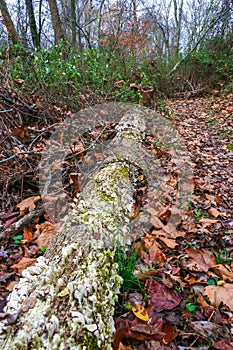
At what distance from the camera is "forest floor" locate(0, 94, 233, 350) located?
54.1 inches

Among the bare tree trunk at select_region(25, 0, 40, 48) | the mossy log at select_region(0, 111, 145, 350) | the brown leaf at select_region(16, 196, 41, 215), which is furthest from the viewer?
the bare tree trunk at select_region(25, 0, 40, 48)

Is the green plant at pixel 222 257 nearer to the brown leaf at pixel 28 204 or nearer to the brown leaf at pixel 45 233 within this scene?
the brown leaf at pixel 45 233

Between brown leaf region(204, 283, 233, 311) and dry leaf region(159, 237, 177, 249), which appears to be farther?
dry leaf region(159, 237, 177, 249)

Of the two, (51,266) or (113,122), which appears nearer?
(51,266)

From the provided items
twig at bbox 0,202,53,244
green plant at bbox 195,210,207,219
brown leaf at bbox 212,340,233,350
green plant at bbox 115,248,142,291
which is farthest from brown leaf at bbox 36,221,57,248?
green plant at bbox 195,210,207,219

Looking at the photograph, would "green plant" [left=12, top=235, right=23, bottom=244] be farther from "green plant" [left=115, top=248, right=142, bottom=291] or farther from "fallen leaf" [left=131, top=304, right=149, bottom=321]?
"fallen leaf" [left=131, top=304, right=149, bottom=321]

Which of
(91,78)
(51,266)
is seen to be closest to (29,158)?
(51,266)

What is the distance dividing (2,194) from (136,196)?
4.80ft

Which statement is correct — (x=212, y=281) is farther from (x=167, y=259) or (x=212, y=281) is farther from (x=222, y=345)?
(x=222, y=345)

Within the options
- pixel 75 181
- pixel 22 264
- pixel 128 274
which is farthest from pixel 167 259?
pixel 75 181

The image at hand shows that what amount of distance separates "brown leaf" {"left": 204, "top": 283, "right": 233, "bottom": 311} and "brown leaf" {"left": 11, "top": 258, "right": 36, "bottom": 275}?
49.0 inches

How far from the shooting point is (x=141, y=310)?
4.81 ft

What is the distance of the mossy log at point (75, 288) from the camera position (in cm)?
108

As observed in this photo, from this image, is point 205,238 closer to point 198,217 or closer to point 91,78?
point 198,217
